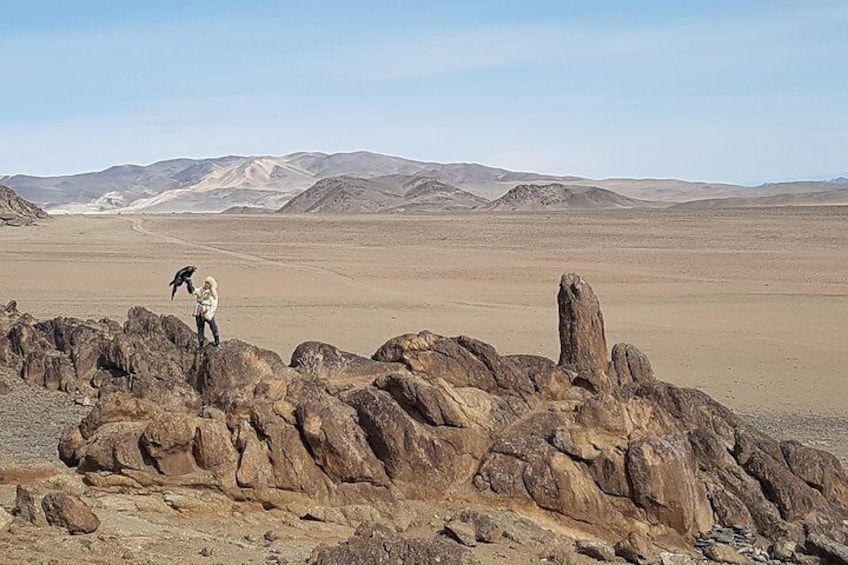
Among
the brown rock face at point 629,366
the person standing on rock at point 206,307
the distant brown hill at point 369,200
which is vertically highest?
the distant brown hill at point 369,200

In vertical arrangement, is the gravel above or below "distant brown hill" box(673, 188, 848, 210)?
below

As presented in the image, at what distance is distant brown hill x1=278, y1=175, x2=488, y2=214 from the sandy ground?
1427 inches

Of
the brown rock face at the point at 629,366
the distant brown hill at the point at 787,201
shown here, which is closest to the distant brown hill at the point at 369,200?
the distant brown hill at the point at 787,201

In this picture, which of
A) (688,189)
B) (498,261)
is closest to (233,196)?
(688,189)

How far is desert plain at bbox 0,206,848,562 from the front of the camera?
2036 cm

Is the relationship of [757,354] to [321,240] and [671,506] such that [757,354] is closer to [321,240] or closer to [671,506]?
[671,506]

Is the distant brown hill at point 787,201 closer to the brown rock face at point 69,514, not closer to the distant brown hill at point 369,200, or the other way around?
the distant brown hill at point 369,200

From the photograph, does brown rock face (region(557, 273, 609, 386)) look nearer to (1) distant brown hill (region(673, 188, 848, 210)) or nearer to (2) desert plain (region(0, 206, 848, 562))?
(2) desert plain (region(0, 206, 848, 562))

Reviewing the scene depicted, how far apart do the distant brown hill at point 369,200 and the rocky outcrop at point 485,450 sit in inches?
3369


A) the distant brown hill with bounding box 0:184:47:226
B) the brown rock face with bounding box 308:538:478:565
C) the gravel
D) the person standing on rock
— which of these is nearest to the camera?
the brown rock face with bounding box 308:538:478:565

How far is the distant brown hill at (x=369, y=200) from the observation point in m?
103

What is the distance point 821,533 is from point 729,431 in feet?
5.36

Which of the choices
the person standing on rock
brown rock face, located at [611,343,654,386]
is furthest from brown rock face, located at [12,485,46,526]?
the person standing on rock

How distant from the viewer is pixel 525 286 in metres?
34.5
